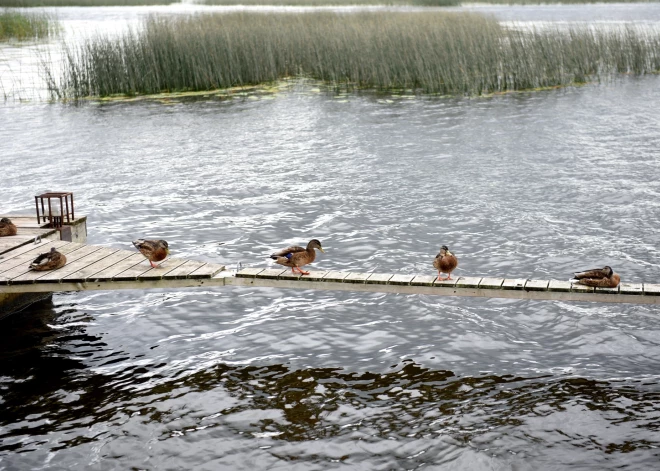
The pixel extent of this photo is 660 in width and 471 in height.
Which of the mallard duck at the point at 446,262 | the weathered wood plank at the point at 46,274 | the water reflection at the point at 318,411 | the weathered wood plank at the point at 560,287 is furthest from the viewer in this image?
the mallard duck at the point at 446,262

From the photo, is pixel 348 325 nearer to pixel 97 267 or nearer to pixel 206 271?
pixel 206 271

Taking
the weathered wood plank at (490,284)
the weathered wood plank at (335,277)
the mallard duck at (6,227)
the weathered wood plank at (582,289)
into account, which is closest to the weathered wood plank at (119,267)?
the mallard duck at (6,227)

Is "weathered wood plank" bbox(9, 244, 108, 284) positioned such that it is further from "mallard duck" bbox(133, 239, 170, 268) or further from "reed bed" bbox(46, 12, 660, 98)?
"reed bed" bbox(46, 12, 660, 98)

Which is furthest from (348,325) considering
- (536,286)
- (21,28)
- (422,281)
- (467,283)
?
(21,28)

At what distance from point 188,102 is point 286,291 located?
18.5 m

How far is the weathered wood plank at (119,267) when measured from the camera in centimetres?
1016

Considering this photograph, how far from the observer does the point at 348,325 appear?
38.0ft

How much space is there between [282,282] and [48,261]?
302 centimetres

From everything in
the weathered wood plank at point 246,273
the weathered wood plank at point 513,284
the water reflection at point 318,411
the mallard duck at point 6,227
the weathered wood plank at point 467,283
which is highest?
the mallard duck at point 6,227

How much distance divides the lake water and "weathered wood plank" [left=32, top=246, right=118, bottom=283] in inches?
43.4

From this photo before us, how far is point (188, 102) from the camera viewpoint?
3011 cm

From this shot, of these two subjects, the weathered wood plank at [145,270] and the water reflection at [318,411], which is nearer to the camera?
the water reflection at [318,411]

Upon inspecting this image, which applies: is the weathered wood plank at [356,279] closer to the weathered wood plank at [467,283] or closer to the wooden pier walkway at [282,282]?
the wooden pier walkway at [282,282]

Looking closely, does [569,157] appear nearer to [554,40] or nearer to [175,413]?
[554,40]
